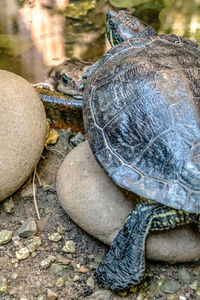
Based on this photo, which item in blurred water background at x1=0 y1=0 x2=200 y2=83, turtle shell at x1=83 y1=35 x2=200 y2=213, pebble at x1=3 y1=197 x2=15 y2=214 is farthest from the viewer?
blurred water background at x1=0 y1=0 x2=200 y2=83

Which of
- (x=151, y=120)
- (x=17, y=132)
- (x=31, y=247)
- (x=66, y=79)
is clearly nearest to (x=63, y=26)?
(x=66, y=79)

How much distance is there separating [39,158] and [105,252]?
88 cm

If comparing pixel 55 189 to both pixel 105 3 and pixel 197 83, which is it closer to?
pixel 197 83

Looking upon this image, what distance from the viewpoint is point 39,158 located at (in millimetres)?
2879

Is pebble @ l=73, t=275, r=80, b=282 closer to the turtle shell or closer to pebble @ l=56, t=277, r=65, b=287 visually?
pebble @ l=56, t=277, r=65, b=287

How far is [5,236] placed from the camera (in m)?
2.48

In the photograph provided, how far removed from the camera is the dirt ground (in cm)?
220

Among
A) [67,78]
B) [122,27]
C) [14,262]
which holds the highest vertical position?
[122,27]

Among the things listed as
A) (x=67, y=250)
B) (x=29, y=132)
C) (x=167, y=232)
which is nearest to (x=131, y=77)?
(x=29, y=132)

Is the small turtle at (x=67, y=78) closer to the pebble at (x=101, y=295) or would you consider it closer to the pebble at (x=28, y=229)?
the pebble at (x=28, y=229)

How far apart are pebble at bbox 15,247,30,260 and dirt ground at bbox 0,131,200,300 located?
0.02m

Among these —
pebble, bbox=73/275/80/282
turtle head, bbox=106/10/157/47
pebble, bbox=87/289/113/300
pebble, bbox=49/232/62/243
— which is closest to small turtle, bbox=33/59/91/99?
turtle head, bbox=106/10/157/47

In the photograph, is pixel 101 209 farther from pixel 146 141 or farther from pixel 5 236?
pixel 5 236

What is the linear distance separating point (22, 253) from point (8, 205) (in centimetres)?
42
